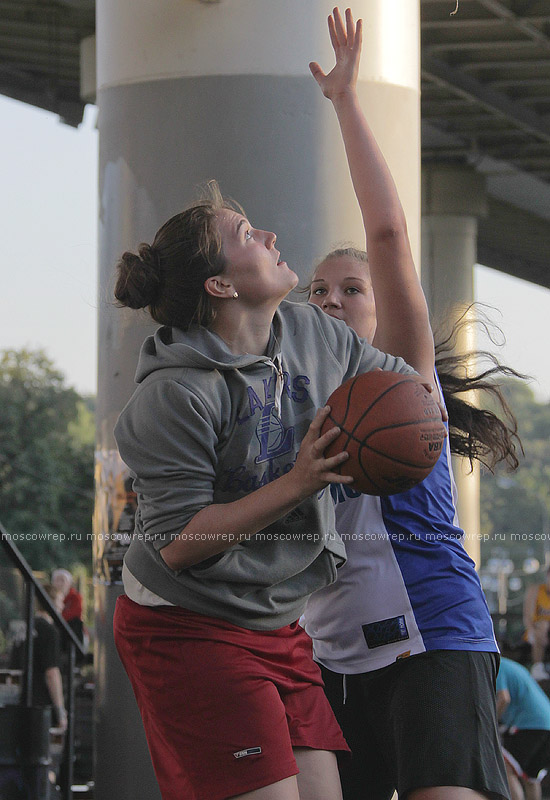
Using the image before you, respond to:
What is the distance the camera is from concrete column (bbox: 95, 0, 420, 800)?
5.49m

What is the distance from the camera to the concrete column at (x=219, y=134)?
5.49m

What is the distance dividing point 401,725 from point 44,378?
42115 mm

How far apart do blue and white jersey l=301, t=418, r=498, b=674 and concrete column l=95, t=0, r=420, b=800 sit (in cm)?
195

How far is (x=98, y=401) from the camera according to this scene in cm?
618

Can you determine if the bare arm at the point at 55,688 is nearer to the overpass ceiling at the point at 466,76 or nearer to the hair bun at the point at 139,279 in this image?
the hair bun at the point at 139,279

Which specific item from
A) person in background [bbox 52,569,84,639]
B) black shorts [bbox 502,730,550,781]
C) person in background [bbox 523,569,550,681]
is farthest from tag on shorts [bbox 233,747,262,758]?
person in background [bbox 52,569,84,639]

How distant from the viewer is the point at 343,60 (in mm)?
3797

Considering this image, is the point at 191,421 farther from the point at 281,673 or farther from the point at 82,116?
the point at 82,116

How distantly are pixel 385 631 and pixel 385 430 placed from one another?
933 millimetres

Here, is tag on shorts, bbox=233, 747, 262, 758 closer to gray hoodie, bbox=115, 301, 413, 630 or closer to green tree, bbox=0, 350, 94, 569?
gray hoodie, bbox=115, 301, 413, 630

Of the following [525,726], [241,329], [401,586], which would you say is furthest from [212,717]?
[525,726]

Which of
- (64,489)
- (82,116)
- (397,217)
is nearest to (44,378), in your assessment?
(64,489)

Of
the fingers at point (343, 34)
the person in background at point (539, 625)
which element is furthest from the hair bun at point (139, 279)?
the person in background at point (539, 625)

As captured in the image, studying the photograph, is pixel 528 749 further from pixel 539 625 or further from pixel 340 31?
pixel 340 31
